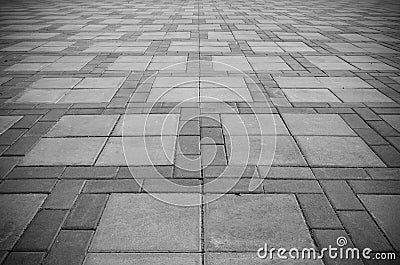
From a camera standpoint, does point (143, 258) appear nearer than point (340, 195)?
Yes

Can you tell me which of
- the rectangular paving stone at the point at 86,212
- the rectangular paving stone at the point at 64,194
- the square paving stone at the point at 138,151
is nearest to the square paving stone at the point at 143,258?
the rectangular paving stone at the point at 86,212

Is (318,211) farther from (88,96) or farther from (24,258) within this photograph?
(88,96)

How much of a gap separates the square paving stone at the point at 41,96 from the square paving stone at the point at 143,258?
2612mm

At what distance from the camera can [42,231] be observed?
176 centimetres

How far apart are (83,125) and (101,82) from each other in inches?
53.8

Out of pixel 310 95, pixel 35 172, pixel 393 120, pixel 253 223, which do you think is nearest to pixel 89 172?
pixel 35 172

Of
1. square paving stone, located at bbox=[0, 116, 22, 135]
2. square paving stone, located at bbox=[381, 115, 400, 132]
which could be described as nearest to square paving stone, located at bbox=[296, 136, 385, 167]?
square paving stone, located at bbox=[381, 115, 400, 132]

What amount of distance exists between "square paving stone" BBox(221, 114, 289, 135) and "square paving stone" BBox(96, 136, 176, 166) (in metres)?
0.63

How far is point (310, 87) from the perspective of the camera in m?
4.05

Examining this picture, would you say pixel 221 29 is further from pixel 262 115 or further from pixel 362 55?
pixel 262 115

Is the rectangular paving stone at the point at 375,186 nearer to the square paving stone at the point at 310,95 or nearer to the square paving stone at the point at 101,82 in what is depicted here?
the square paving stone at the point at 310,95

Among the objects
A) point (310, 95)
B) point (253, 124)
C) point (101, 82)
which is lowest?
point (253, 124)

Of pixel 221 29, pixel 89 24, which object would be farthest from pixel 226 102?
pixel 89 24

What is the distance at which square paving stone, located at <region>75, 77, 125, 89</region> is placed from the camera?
409 centimetres
